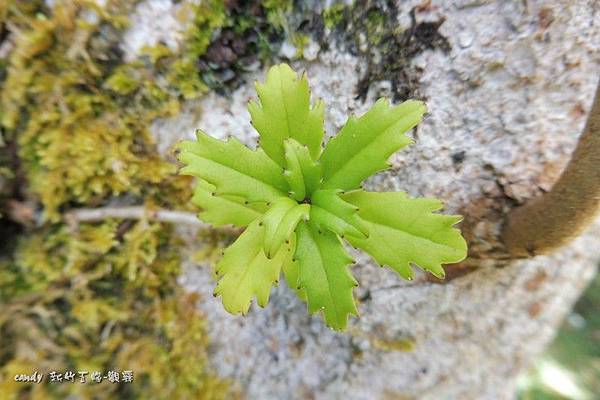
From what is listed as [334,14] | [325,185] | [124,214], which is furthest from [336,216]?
[124,214]

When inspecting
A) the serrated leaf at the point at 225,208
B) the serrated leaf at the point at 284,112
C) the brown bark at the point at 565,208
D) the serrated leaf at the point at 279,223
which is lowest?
the serrated leaf at the point at 225,208

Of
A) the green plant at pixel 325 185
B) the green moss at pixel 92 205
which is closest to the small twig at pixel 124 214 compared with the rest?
the green moss at pixel 92 205

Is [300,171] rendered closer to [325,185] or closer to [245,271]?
[325,185]

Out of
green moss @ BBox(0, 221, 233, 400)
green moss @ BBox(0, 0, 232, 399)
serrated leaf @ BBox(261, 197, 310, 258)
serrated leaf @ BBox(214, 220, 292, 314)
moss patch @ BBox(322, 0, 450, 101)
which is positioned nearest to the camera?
serrated leaf @ BBox(261, 197, 310, 258)

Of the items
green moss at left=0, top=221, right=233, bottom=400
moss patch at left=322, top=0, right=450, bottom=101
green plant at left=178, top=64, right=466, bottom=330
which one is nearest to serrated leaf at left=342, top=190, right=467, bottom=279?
green plant at left=178, top=64, right=466, bottom=330

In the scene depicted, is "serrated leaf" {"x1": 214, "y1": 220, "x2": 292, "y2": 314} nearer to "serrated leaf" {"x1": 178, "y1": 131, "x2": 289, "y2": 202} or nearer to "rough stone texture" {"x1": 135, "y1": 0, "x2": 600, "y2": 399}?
"serrated leaf" {"x1": 178, "y1": 131, "x2": 289, "y2": 202}

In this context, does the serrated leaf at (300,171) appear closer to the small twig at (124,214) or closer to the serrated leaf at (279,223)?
the serrated leaf at (279,223)

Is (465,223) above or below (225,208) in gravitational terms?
above
